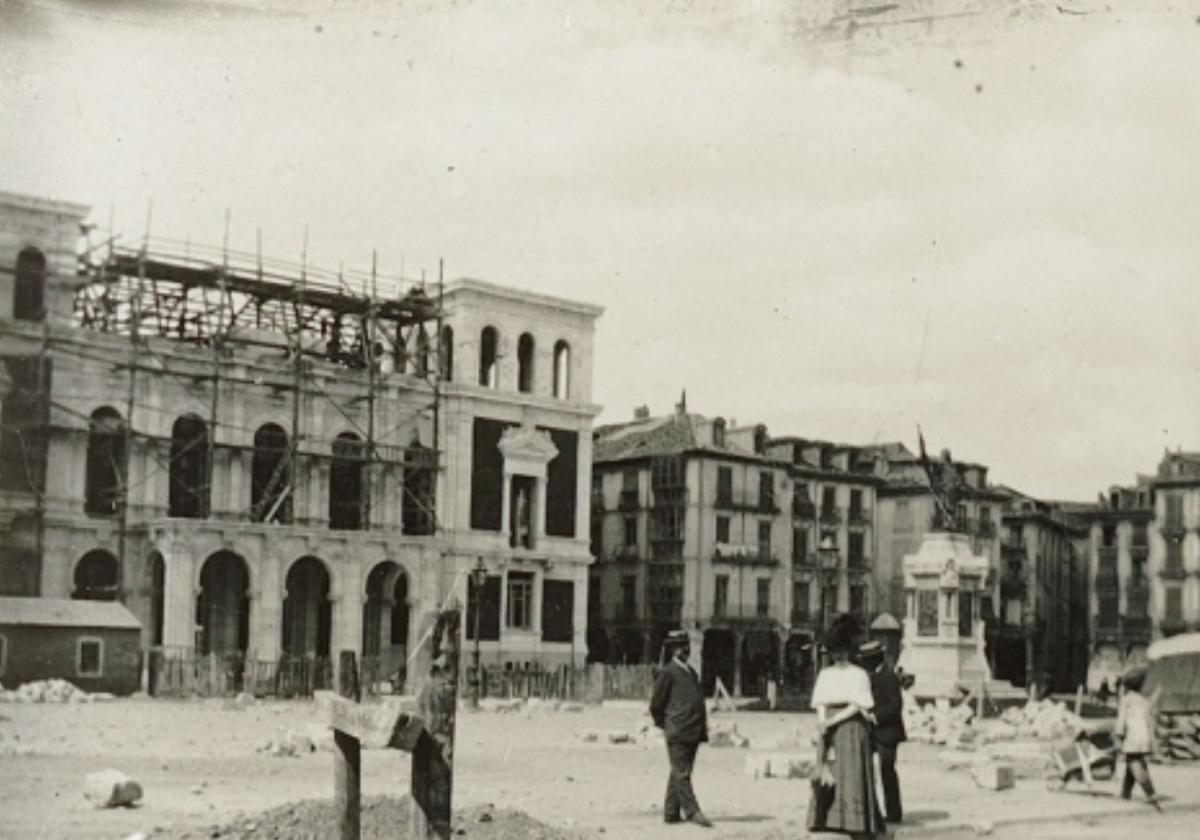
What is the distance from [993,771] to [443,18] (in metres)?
9.93

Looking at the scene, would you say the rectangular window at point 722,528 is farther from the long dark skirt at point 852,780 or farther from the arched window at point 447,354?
the long dark skirt at point 852,780

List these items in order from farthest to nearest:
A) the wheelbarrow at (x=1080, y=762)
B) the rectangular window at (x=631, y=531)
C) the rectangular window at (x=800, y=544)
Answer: the rectangular window at (x=800, y=544)
the rectangular window at (x=631, y=531)
the wheelbarrow at (x=1080, y=762)

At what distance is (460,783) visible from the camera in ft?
56.7

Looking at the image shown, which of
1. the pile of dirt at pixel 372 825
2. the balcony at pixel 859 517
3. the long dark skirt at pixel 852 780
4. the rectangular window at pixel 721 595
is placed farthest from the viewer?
the balcony at pixel 859 517

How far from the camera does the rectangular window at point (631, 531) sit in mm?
54531

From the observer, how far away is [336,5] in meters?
13.1

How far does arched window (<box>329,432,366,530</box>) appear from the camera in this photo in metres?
40.3

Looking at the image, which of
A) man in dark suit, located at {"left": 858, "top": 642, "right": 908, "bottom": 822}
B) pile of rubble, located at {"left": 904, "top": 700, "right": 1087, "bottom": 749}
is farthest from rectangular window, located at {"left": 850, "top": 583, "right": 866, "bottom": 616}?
man in dark suit, located at {"left": 858, "top": 642, "right": 908, "bottom": 822}

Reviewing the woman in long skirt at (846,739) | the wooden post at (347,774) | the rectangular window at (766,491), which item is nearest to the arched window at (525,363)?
the rectangular window at (766,491)

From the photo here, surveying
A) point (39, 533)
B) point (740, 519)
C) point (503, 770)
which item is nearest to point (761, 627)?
point (740, 519)

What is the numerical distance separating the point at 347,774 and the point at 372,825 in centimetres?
165

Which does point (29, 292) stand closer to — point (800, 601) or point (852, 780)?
point (852, 780)

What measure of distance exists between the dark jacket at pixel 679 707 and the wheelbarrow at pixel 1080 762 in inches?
205

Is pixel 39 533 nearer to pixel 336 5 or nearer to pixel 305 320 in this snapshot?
pixel 305 320
